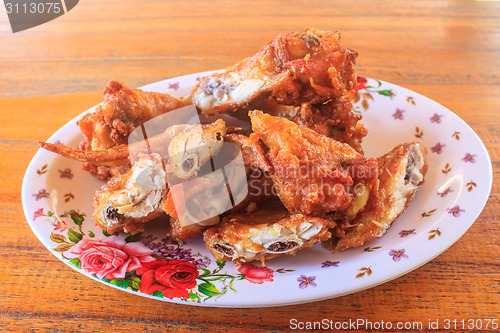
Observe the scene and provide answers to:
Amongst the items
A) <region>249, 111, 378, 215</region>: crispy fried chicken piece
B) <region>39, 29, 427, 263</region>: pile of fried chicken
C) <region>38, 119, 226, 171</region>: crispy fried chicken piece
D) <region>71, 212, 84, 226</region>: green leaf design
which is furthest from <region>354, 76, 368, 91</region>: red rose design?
<region>71, 212, 84, 226</region>: green leaf design

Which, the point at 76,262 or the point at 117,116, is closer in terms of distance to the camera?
the point at 76,262

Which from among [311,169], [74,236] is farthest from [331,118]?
[74,236]

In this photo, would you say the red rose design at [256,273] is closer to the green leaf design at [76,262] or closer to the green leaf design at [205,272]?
the green leaf design at [205,272]

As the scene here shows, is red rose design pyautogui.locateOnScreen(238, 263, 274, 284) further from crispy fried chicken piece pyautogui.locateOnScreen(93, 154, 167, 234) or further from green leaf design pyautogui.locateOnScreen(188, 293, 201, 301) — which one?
crispy fried chicken piece pyautogui.locateOnScreen(93, 154, 167, 234)

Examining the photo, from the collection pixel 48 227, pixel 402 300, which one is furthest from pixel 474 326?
pixel 48 227

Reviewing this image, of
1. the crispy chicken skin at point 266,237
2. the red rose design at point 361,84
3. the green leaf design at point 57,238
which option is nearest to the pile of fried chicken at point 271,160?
the crispy chicken skin at point 266,237

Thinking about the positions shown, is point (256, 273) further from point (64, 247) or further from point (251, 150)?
point (64, 247)
